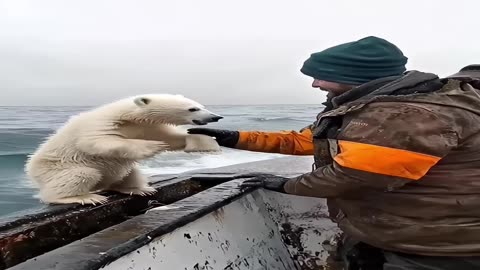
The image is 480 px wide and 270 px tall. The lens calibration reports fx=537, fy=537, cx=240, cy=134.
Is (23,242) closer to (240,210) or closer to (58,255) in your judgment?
(58,255)

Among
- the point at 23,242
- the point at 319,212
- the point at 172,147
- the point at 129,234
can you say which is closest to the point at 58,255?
the point at 129,234

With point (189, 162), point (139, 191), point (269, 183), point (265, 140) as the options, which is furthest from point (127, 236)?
point (189, 162)

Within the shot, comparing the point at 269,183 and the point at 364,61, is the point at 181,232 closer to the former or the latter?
the point at 269,183

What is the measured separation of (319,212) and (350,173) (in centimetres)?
202

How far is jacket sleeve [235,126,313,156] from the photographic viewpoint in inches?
146

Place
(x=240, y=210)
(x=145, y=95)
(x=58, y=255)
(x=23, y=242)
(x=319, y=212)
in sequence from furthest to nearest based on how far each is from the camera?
1. (x=319, y=212)
2. (x=145, y=95)
3. (x=240, y=210)
4. (x=23, y=242)
5. (x=58, y=255)

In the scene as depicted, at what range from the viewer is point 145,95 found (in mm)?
3697

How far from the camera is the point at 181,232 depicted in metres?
2.52

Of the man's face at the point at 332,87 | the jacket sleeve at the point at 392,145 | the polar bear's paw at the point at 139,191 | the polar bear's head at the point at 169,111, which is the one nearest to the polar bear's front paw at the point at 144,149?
the polar bear's head at the point at 169,111

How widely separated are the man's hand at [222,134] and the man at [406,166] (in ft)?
4.20

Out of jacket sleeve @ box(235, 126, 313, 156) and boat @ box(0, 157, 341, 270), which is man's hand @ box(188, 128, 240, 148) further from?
boat @ box(0, 157, 341, 270)

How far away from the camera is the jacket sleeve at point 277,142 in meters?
3.70

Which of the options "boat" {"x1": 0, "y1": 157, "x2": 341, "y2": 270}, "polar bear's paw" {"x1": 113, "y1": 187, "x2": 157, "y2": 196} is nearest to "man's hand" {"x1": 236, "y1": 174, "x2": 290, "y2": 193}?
"boat" {"x1": 0, "y1": 157, "x2": 341, "y2": 270}

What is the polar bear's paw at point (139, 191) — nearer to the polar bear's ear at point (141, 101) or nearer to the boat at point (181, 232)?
the boat at point (181, 232)
